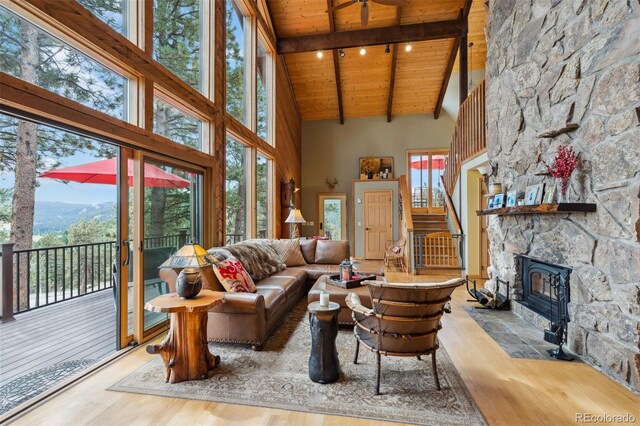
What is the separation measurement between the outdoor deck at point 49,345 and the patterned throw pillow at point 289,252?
245cm

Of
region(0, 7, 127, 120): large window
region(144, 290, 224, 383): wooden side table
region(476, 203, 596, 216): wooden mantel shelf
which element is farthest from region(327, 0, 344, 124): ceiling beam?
region(144, 290, 224, 383): wooden side table

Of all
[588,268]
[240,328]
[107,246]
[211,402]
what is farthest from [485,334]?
[107,246]

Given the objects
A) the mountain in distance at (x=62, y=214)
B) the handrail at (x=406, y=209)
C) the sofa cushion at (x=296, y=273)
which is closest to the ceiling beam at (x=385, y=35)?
the handrail at (x=406, y=209)

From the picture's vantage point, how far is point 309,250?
5.36m

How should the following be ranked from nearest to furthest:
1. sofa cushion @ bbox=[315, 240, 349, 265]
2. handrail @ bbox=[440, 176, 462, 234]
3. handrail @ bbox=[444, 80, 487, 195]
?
handrail @ bbox=[444, 80, 487, 195] < sofa cushion @ bbox=[315, 240, 349, 265] < handrail @ bbox=[440, 176, 462, 234]

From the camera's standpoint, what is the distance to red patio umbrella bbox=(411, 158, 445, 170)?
9.06 meters

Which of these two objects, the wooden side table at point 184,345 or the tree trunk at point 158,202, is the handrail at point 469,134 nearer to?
the tree trunk at point 158,202

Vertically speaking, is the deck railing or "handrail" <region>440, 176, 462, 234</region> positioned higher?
"handrail" <region>440, 176, 462, 234</region>

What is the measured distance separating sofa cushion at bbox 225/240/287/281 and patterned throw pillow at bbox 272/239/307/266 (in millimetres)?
224

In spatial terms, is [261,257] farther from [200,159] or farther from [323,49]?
[323,49]

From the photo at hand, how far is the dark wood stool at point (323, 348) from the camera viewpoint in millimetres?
2227

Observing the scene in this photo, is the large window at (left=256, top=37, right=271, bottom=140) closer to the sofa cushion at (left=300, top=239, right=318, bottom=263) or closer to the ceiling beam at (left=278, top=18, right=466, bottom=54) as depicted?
the ceiling beam at (left=278, top=18, right=466, bottom=54)

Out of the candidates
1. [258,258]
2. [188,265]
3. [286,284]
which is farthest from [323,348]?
[258,258]

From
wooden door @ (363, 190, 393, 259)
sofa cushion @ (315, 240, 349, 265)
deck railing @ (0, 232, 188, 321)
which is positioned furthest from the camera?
wooden door @ (363, 190, 393, 259)
